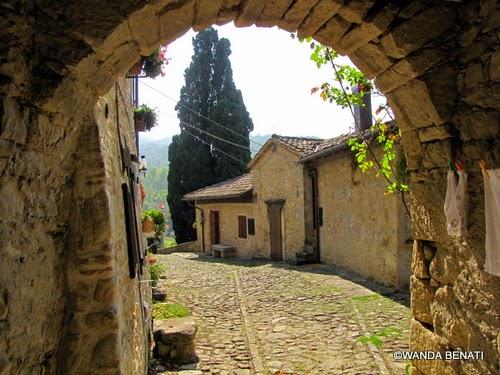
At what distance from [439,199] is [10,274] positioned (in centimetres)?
252

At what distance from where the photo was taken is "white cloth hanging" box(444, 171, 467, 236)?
242cm

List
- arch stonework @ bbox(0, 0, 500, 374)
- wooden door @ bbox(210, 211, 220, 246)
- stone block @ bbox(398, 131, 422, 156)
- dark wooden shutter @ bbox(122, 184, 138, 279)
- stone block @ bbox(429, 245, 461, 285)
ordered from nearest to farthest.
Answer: arch stonework @ bbox(0, 0, 500, 374)
stone block @ bbox(429, 245, 461, 285)
stone block @ bbox(398, 131, 422, 156)
dark wooden shutter @ bbox(122, 184, 138, 279)
wooden door @ bbox(210, 211, 220, 246)

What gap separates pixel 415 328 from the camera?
10.3 ft

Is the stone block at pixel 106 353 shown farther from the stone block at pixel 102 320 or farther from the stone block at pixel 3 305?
the stone block at pixel 3 305

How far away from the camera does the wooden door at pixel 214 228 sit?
1962 centimetres

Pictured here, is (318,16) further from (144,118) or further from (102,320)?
(144,118)

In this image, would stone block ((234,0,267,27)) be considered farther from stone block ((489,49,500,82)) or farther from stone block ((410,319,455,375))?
stone block ((410,319,455,375))

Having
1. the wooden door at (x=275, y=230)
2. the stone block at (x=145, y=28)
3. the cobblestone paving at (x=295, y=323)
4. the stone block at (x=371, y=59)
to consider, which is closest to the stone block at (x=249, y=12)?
the stone block at (x=145, y=28)

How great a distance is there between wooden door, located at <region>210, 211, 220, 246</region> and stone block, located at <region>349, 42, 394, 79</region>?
16936mm

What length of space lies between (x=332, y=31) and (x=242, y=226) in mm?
15248

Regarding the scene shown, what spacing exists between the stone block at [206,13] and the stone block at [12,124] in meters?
1.16

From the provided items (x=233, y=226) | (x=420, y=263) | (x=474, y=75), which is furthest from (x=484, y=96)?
(x=233, y=226)

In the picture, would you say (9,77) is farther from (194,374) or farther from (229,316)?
(229,316)

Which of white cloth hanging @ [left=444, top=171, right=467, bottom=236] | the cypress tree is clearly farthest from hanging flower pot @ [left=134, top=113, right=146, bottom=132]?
the cypress tree
